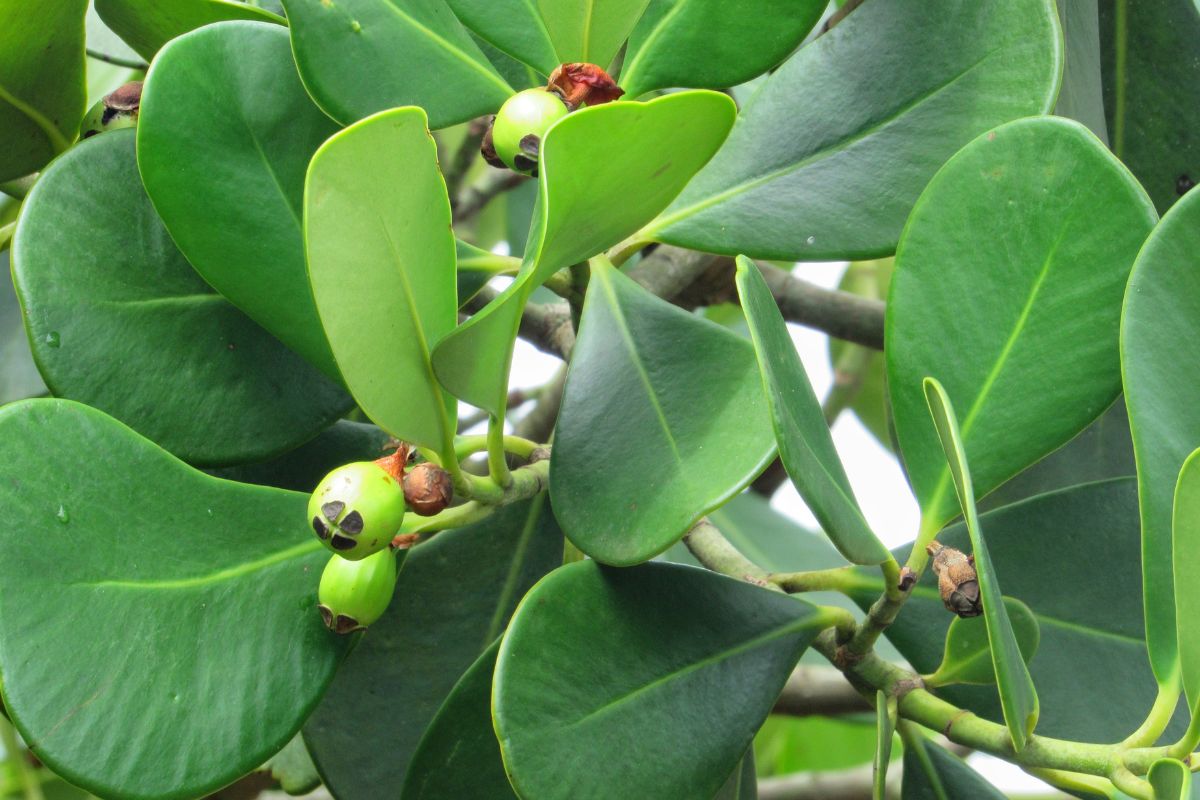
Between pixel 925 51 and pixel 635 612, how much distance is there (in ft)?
1.16

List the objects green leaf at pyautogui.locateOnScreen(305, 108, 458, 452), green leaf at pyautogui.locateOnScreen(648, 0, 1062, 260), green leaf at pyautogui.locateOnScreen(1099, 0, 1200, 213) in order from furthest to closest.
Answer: green leaf at pyautogui.locateOnScreen(1099, 0, 1200, 213) < green leaf at pyautogui.locateOnScreen(648, 0, 1062, 260) < green leaf at pyautogui.locateOnScreen(305, 108, 458, 452)

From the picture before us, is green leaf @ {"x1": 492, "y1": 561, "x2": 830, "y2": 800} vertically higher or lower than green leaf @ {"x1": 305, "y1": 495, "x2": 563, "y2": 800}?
higher

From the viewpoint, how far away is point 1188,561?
54cm

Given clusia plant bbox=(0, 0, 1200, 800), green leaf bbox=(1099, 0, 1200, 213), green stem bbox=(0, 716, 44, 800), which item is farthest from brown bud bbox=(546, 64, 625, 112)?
green stem bbox=(0, 716, 44, 800)

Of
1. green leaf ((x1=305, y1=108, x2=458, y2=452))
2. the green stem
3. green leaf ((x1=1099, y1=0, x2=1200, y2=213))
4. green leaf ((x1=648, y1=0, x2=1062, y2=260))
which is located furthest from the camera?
the green stem

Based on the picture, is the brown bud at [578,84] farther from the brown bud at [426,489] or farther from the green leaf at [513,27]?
the brown bud at [426,489]

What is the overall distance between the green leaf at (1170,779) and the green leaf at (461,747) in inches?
12.6

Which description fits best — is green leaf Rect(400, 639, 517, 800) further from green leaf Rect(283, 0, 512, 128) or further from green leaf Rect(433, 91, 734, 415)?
green leaf Rect(283, 0, 512, 128)

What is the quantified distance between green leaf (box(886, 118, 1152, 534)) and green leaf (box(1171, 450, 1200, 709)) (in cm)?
13

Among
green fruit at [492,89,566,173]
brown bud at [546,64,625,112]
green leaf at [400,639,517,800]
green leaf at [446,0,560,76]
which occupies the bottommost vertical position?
green leaf at [400,639,517,800]

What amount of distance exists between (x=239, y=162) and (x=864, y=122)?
0.35 m

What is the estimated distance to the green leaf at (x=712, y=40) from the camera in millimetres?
651

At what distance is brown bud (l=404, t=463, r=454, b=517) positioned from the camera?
0.62 meters

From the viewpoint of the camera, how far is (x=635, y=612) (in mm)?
642
